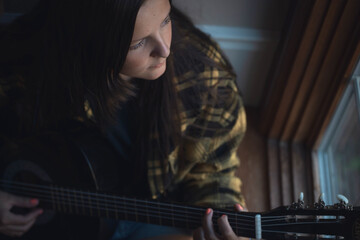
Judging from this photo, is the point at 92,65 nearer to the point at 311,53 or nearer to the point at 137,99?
the point at 137,99

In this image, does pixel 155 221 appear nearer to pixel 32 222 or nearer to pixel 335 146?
pixel 32 222

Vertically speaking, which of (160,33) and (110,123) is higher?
(160,33)

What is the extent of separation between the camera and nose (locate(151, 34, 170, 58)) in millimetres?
974

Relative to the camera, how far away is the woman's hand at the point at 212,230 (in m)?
1.04

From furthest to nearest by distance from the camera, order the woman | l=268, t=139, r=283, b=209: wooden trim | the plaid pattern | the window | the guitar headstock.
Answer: l=268, t=139, r=283, b=209: wooden trim
the window
the plaid pattern
the woman
the guitar headstock

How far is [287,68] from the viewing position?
137cm

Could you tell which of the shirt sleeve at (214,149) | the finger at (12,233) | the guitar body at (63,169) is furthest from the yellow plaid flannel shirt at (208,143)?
the finger at (12,233)

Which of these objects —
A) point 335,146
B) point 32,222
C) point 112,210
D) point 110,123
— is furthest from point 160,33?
point 335,146

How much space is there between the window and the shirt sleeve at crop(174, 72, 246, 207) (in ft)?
0.94

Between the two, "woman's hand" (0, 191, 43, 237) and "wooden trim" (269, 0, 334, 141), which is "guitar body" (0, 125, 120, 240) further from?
"wooden trim" (269, 0, 334, 141)

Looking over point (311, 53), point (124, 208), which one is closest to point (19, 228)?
point (124, 208)

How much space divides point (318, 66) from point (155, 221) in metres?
0.56

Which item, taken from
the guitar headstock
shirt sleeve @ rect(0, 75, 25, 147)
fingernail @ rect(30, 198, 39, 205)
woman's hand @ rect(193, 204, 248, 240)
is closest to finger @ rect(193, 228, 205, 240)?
woman's hand @ rect(193, 204, 248, 240)

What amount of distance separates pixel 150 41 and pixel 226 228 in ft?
1.33
